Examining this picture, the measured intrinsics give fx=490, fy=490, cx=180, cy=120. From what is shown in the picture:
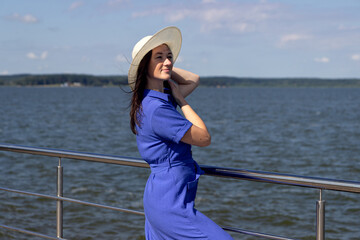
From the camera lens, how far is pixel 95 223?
10.8 metres

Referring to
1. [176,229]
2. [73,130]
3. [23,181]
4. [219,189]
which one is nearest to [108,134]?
[73,130]

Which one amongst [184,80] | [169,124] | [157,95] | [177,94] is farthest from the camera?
[184,80]

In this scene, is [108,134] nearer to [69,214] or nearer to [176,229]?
[69,214]

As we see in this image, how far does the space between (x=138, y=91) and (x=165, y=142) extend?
30cm

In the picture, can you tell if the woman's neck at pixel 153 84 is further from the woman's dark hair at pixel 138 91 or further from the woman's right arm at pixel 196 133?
the woman's right arm at pixel 196 133

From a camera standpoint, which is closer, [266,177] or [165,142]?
[165,142]

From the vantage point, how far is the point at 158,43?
238 cm

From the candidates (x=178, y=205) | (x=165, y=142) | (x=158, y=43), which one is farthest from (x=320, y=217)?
(x=158, y=43)

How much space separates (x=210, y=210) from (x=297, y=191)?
3.88m

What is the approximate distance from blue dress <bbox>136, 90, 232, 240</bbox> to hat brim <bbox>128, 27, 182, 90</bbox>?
17cm

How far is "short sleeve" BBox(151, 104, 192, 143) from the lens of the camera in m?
2.21

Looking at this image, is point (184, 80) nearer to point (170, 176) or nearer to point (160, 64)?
point (160, 64)

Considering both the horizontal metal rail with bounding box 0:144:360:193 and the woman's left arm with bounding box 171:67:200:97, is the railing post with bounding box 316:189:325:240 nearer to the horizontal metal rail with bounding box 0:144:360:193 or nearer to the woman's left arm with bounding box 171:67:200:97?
the horizontal metal rail with bounding box 0:144:360:193

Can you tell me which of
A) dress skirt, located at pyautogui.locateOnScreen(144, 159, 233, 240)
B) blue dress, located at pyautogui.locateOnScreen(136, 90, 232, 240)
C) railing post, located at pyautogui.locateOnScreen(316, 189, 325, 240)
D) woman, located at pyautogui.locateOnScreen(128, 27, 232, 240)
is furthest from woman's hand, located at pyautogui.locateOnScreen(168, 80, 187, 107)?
railing post, located at pyautogui.locateOnScreen(316, 189, 325, 240)
